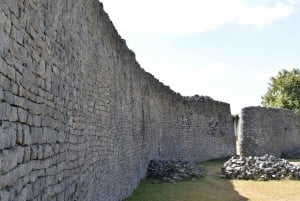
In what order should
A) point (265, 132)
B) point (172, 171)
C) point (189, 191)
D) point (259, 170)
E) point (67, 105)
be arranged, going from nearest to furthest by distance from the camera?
point (67, 105) → point (189, 191) → point (172, 171) → point (259, 170) → point (265, 132)

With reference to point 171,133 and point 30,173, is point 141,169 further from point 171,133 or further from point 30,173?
point 30,173

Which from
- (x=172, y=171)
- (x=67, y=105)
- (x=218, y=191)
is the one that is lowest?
(x=218, y=191)

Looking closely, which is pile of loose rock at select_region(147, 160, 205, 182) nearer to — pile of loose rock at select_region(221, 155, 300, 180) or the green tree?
pile of loose rock at select_region(221, 155, 300, 180)

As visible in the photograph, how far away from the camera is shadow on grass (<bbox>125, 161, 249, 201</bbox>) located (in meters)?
11.7

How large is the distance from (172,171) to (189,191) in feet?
9.96

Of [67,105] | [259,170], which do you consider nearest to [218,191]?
[259,170]

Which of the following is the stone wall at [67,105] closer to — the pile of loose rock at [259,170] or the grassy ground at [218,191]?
the grassy ground at [218,191]

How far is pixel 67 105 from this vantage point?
6246mm

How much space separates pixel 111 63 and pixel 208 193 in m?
5.04

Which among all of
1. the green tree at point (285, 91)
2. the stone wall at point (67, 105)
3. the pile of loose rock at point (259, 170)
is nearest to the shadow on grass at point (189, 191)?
the stone wall at point (67, 105)

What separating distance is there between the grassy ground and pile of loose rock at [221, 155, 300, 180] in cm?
61

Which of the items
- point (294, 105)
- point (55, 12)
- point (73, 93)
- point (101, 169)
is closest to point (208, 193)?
point (101, 169)

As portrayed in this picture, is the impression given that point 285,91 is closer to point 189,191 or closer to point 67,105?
point 189,191

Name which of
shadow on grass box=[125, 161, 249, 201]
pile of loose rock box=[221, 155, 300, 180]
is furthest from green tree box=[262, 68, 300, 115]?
shadow on grass box=[125, 161, 249, 201]
